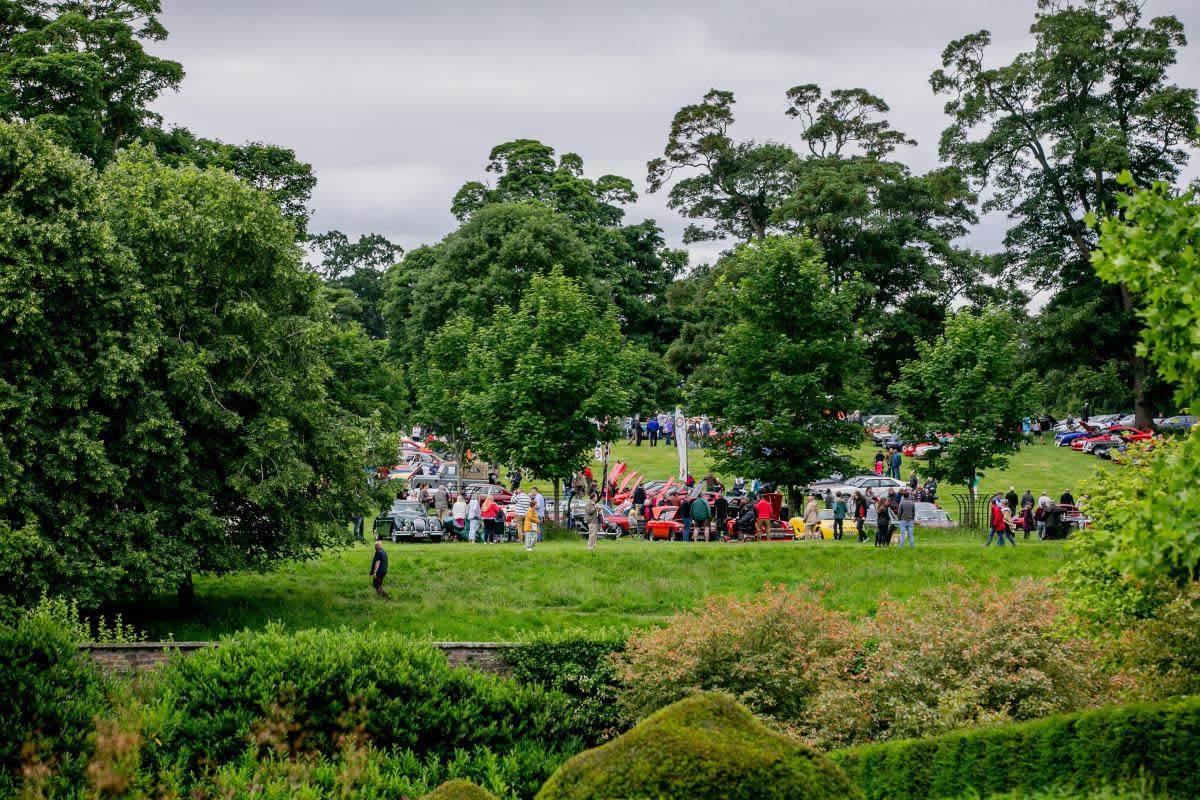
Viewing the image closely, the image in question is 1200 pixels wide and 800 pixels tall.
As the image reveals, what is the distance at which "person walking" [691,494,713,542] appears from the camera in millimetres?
32500

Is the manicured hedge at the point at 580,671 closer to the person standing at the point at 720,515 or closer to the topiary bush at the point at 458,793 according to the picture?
the topiary bush at the point at 458,793

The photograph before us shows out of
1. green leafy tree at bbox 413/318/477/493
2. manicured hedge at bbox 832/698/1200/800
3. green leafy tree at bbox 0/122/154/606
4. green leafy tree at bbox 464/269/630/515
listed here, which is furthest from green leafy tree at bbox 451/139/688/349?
manicured hedge at bbox 832/698/1200/800

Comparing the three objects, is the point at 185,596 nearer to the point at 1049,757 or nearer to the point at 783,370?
the point at 783,370

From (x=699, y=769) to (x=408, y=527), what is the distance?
28.9m

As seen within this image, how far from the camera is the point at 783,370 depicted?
116 feet

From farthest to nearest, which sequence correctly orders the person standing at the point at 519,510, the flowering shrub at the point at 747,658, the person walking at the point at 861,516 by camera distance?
1. the person standing at the point at 519,510
2. the person walking at the point at 861,516
3. the flowering shrub at the point at 747,658

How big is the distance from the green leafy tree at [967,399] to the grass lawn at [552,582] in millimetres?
3784

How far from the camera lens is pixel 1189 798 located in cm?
940

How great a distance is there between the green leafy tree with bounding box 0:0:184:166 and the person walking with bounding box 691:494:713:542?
20.8 m

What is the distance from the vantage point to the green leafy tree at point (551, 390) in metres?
34.9

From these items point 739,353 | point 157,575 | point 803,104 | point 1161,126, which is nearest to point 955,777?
point 157,575

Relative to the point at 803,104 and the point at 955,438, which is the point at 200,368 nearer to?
the point at 955,438

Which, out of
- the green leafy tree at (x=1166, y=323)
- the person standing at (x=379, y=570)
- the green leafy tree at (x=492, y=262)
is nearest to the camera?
the green leafy tree at (x=1166, y=323)

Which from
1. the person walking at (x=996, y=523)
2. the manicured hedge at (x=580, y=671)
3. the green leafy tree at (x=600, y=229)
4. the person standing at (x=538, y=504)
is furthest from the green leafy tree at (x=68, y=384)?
the green leafy tree at (x=600, y=229)
